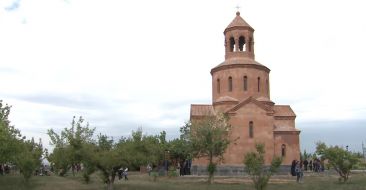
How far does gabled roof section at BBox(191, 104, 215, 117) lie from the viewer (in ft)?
135

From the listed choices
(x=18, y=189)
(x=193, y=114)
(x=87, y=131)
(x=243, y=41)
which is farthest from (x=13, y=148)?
(x=243, y=41)

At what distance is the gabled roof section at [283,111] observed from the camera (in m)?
41.5

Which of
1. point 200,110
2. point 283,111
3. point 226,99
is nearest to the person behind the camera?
point 226,99

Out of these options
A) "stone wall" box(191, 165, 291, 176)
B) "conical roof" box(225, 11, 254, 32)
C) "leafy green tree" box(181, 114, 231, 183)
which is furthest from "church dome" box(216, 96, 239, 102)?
"leafy green tree" box(181, 114, 231, 183)

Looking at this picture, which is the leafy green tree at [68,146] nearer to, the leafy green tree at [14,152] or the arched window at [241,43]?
the leafy green tree at [14,152]

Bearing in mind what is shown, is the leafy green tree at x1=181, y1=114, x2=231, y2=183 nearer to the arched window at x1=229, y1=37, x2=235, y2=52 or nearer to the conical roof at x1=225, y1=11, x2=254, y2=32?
the arched window at x1=229, y1=37, x2=235, y2=52

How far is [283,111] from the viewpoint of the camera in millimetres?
42250

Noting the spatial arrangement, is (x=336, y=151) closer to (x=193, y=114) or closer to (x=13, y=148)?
(x=193, y=114)

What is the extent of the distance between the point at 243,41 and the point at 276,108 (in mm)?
7231

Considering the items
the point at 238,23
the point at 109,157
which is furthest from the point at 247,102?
the point at 109,157

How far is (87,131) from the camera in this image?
128 feet

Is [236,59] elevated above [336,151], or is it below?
above

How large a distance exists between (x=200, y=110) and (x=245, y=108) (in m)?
4.69

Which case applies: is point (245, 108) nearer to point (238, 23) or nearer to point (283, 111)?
point (283, 111)
